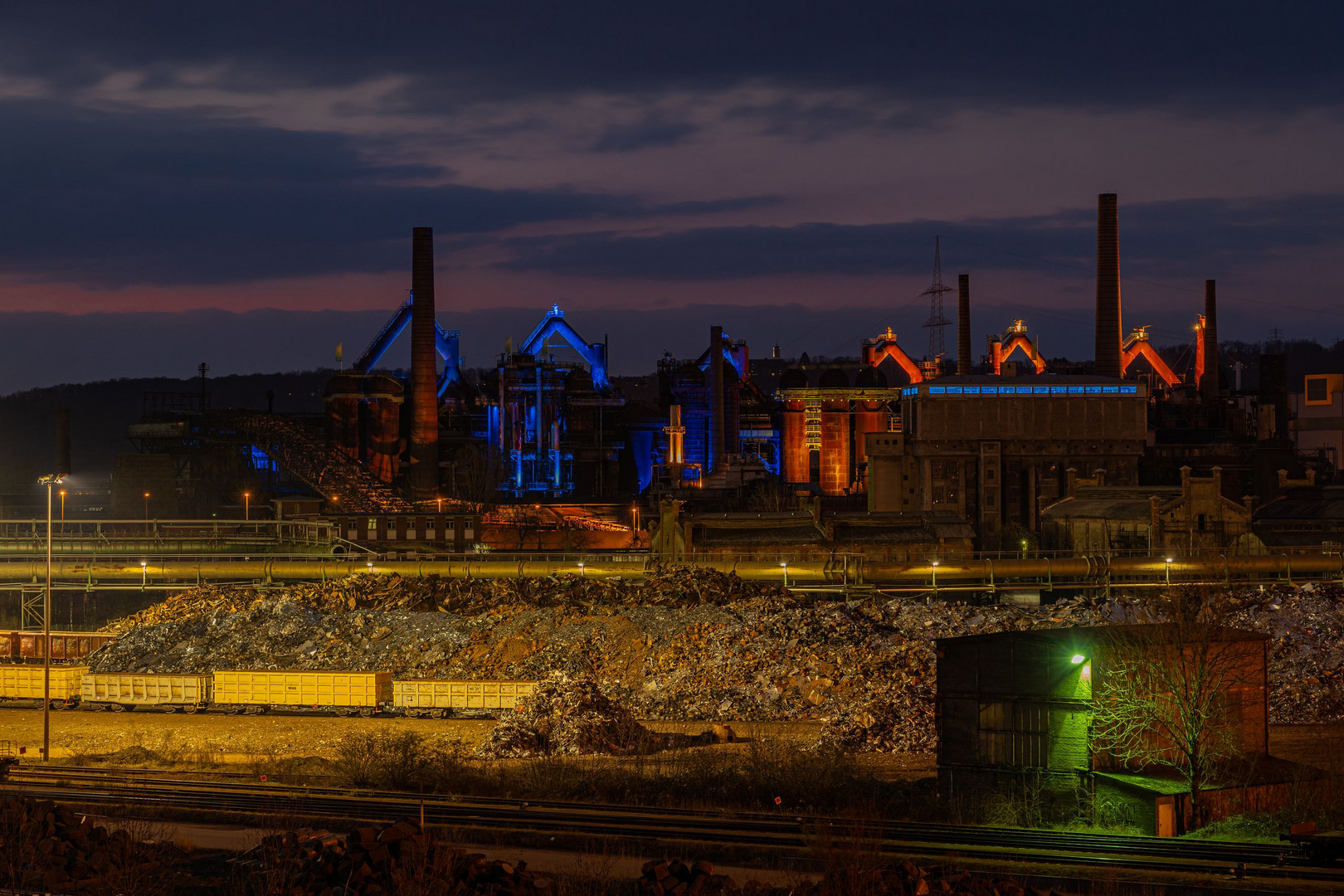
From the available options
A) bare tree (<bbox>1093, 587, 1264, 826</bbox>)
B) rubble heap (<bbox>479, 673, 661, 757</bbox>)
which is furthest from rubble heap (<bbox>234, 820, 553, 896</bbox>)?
rubble heap (<bbox>479, 673, 661, 757</bbox>)

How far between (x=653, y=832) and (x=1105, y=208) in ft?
223

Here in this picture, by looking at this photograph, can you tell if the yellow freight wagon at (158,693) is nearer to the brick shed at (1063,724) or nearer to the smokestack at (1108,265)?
the brick shed at (1063,724)

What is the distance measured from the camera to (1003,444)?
74.1 m

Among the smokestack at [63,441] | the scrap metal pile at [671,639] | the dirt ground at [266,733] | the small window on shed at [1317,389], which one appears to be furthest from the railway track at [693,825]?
the small window on shed at [1317,389]

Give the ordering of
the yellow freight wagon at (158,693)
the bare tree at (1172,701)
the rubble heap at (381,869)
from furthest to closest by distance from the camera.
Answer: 1. the yellow freight wagon at (158,693)
2. the bare tree at (1172,701)
3. the rubble heap at (381,869)

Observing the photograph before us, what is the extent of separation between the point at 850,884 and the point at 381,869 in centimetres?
537

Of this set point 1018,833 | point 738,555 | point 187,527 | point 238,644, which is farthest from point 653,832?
point 187,527

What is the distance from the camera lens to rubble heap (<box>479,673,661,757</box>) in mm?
26172

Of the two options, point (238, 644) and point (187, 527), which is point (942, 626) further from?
point (187, 527)

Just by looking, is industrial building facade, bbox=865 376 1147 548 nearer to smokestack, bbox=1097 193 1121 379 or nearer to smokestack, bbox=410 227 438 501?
smokestack, bbox=1097 193 1121 379

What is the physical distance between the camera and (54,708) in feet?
109

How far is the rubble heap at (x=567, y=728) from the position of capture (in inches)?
1030

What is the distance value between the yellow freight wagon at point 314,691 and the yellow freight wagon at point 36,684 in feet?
15.2

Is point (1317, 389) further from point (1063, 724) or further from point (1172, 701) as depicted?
point (1063, 724)
